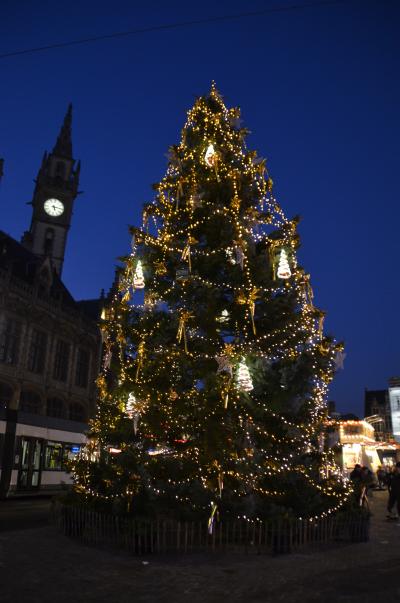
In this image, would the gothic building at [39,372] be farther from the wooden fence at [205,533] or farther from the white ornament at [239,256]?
the white ornament at [239,256]

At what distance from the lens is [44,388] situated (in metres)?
31.3

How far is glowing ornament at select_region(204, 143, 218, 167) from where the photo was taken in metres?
12.8

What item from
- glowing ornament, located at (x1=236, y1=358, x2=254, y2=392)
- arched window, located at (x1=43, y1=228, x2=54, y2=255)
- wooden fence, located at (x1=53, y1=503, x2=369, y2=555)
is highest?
arched window, located at (x1=43, y1=228, x2=54, y2=255)

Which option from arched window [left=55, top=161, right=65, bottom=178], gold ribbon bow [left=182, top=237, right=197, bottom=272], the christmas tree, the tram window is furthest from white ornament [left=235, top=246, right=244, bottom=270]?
arched window [left=55, top=161, right=65, bottom=178]

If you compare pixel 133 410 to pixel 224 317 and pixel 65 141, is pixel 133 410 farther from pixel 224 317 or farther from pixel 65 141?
pixel 65 141

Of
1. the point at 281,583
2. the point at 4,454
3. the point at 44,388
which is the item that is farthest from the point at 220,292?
the point at 44,388

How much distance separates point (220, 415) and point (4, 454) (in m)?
14.6

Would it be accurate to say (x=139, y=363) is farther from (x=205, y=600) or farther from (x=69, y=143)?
(x=69, y=143)

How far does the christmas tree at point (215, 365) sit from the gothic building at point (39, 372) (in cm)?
1151

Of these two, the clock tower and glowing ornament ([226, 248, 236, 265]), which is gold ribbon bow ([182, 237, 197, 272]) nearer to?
glowing ornament ([226, 248, 236, 265])

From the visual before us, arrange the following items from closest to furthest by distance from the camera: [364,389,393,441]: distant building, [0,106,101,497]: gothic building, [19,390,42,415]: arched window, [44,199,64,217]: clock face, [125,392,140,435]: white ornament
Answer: [125,392,140,435]: white ornament, [0,106,101,497]: gothic building, [19,390,42,415]: arched window, [44,199,64,217]: clock face, [364,389,393,441]: distant building

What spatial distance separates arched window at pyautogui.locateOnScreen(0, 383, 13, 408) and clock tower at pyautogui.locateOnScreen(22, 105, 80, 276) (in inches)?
961

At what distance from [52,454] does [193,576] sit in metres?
19.0

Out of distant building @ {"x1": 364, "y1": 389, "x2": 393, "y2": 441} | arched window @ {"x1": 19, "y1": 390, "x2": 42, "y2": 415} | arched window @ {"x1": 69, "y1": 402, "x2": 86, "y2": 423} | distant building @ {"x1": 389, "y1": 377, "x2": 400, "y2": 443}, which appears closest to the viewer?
arched window @ {"x1": 19, "y1": 390, "x2": 42, "y2": 415}
